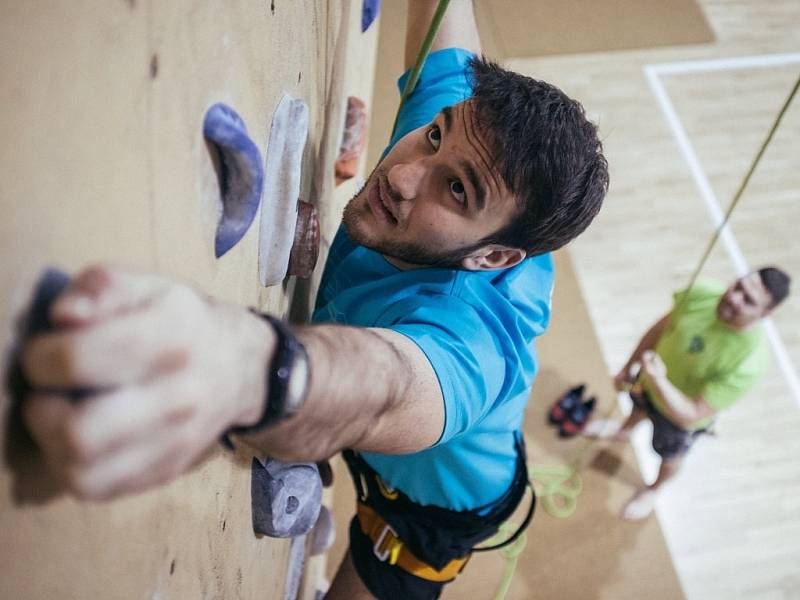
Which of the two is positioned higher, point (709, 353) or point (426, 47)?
point (426, 47)

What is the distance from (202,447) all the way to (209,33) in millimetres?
375

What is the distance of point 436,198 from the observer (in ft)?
3.27

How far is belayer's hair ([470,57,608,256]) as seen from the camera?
36.8 inches

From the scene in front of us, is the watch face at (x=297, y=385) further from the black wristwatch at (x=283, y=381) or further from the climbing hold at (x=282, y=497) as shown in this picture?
the climbing hold at (x=282, y=497)

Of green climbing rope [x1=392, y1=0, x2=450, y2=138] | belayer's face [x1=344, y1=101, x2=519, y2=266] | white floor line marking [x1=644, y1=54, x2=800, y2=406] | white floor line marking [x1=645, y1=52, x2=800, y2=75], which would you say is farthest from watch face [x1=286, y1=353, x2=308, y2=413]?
white floor line marking [x1=645, y1=52, x2=800, y2=75]

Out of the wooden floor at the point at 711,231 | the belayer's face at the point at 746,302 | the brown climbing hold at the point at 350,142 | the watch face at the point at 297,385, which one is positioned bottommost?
the wooden floor at the point at 711,231

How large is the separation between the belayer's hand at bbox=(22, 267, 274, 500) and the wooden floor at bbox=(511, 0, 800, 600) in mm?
2275

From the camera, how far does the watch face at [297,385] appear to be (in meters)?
0.44

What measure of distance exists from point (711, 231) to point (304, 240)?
240 cm

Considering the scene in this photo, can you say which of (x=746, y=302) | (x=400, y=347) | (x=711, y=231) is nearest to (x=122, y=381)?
(x=400, y=347)

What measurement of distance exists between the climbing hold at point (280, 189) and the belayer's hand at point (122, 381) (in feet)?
1.72

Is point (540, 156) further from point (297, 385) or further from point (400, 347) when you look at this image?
point (297, 385)

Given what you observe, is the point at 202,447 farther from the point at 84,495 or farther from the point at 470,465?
the point at 470,465

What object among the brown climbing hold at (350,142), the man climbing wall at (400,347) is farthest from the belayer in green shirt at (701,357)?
the brown climbing hold at (350,142)
